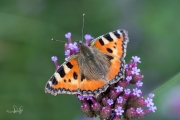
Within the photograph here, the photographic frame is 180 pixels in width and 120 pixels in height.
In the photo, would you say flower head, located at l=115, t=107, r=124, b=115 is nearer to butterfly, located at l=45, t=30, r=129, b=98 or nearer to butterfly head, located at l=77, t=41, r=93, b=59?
butterfly, located at l=45, t=30, r=129, b=98

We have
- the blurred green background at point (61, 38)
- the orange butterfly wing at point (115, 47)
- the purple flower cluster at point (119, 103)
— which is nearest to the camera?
the purple flower cluster at point (119, 103)

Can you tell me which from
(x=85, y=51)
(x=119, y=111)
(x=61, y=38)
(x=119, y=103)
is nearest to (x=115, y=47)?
(x=85, y=51)

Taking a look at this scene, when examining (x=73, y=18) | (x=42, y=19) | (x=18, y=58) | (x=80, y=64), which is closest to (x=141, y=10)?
(x=73, y=18)

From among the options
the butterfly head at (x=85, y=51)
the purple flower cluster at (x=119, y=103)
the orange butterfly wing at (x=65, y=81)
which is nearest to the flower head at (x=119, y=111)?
the purple flower cluster at (x=119, y=103)

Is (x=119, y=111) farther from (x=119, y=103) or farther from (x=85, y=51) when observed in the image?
(x=85, y=51)

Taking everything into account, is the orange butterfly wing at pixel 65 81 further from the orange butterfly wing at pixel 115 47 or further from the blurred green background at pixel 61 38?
the blurred green background at pixel 61 38

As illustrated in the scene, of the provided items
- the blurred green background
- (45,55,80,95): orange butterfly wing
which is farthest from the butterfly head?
the blurred green background
